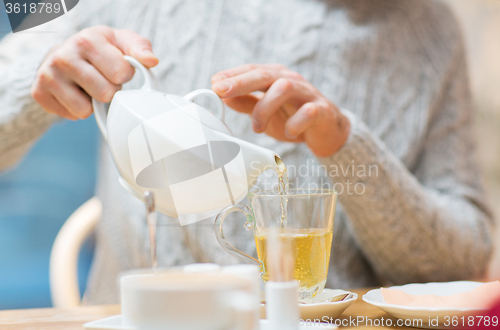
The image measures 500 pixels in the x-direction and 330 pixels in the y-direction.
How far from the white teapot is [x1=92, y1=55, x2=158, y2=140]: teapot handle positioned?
3 cm

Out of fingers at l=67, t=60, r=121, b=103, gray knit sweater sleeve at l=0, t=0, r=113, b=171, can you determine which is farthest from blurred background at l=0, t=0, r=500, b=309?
fingers at l=67, t=60, r=121, b=103

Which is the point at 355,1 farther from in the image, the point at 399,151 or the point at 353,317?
the point at 353,317

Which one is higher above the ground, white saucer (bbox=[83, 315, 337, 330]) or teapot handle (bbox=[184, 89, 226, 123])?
teapot handle (bbox=[184, 89, 226, 123])

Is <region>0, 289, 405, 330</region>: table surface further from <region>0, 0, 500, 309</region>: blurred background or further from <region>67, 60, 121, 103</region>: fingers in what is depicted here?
<region>0, 0, 500, 309</region>: blurred background

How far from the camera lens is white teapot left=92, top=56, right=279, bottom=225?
43 centimetres

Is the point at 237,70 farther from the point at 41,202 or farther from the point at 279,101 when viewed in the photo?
the point at 41,202

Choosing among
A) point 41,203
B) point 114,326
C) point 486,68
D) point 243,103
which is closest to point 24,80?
point 243,103

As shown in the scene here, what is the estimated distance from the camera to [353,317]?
49 cm

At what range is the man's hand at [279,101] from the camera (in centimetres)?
56

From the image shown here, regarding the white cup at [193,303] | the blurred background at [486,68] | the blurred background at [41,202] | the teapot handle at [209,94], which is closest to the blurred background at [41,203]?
the blurred background at [41,202]

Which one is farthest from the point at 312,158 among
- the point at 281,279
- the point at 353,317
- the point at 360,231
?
the point at 281,279

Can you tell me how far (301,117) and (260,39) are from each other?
0.43 metres

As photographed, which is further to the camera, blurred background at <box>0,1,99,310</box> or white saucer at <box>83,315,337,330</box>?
blurred background at <box>0,1,99,310</box>

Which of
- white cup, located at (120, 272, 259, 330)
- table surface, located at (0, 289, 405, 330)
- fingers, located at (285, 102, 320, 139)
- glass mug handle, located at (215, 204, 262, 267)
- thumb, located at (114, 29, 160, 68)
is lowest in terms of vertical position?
table surface, located at (0, 289, 405, 330)
